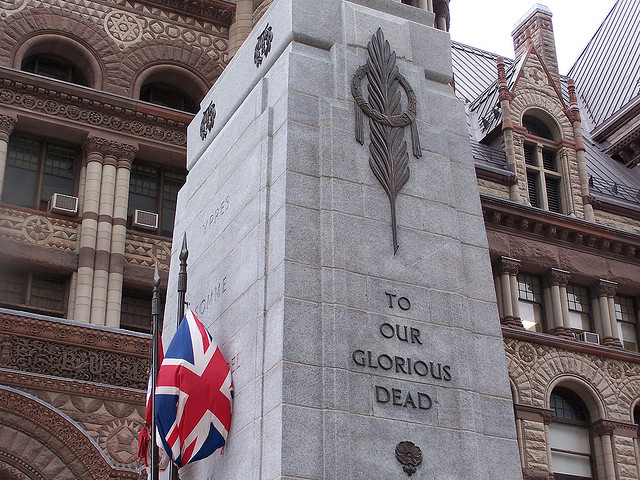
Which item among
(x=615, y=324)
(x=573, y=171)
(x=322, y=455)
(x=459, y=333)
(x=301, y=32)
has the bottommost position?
(x=322, y=455)

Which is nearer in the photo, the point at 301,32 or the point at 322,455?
the point at 322,455

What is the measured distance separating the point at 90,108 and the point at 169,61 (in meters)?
3.11

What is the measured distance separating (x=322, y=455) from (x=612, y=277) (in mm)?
24122

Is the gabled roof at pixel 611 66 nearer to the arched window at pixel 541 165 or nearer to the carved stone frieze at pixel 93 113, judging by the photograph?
the arched window at pixel 541 165

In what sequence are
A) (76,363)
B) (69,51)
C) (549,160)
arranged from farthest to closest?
(549,160) < (69,51) < (76,363)

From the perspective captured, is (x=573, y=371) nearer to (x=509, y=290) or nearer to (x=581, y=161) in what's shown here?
(x=509, y=290)

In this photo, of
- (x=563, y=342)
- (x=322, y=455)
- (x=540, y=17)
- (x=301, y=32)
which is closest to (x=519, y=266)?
(x=563, y=342)

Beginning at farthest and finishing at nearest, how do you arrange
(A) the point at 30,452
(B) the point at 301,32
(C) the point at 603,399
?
(C) the point at 603,399
(A) the point at 30,452
(B) the point at 301,32

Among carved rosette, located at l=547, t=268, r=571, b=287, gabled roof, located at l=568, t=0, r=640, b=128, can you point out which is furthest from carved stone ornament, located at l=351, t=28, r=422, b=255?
gabled roof, located at l=568, t=0, r=640, b=128

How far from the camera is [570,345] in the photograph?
1229 inches

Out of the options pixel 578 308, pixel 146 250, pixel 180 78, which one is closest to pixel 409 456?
pixel 146 250

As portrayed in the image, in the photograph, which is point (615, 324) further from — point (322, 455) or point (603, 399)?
point (322, 455)

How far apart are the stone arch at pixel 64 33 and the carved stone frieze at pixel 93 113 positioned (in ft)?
3.20

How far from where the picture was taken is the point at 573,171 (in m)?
35.0
